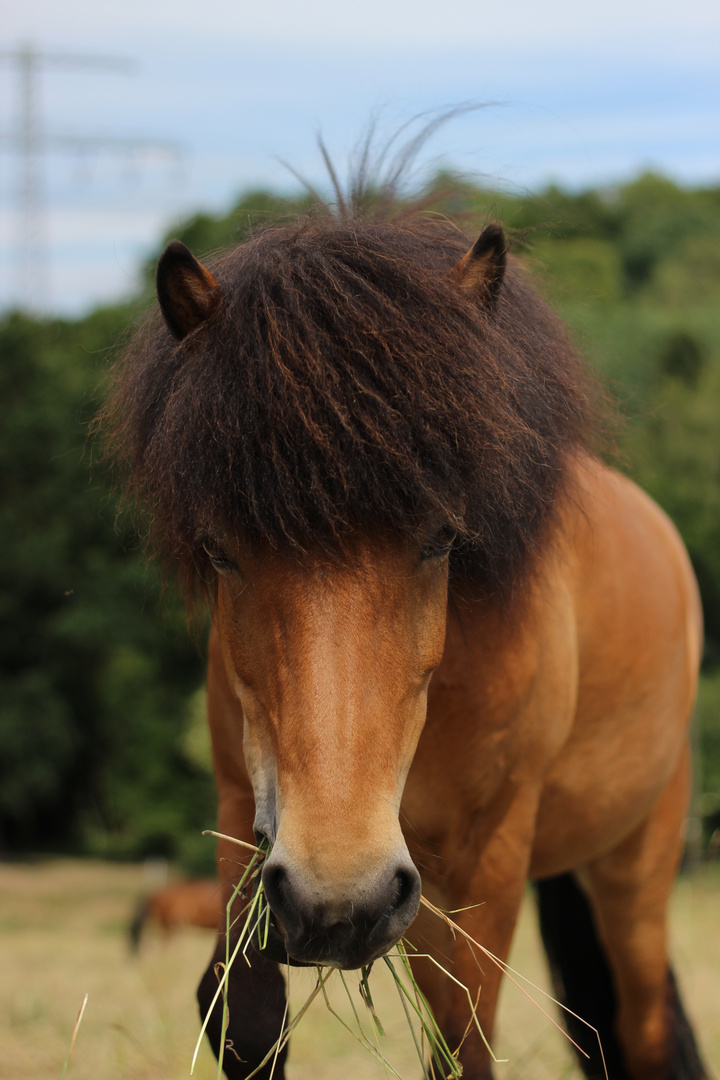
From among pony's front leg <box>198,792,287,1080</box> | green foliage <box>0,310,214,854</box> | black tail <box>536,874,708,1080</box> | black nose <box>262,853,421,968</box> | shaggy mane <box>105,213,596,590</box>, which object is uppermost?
shaggy mane <box>105,213,596,590</box>

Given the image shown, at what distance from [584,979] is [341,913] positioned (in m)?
2.80

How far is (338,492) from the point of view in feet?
5.94

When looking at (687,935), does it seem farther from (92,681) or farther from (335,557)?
(92,681)

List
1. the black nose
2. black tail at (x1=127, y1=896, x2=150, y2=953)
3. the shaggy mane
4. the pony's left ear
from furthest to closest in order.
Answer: black tail at (x1=127, y1=896, x2=150, y2=953) < the pony's left ear < the shaggy mane < the black nose

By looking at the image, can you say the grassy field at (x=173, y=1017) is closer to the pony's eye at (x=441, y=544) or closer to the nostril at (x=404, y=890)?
the nostril at (x=404, y=890)

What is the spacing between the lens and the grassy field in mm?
4020

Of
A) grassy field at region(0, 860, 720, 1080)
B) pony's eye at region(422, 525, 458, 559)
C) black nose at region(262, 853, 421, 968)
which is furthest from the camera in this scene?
grassy field at region(0, 860, 720, 1080)

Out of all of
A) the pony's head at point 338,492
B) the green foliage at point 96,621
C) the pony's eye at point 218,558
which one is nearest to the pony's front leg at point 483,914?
the pony's head at point 338,492

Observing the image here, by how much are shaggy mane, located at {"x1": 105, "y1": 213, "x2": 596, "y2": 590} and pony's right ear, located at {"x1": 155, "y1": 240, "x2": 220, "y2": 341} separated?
31 millimetres

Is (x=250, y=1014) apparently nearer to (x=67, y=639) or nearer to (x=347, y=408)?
(x=347, y=408)

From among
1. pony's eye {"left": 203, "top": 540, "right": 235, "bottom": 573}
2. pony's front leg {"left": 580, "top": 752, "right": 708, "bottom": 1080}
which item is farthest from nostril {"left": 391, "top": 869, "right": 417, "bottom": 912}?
pony's front leg {"left": 580, "top": 752, "right": 708, "bottom": 1080}

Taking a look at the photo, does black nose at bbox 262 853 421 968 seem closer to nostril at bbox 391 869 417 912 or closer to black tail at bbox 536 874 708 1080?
nostril at bbox 391 869 417 912

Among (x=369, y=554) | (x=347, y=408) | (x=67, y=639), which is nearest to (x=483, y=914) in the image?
(x=369, y=554)

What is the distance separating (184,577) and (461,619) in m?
0.67
